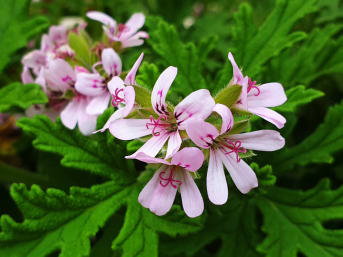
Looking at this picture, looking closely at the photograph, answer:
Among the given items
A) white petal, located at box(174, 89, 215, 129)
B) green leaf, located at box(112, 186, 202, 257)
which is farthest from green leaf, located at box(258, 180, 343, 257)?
white petal, located at box(174, 89, 215, 129)

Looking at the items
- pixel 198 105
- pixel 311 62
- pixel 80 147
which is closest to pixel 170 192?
pixel 198 105

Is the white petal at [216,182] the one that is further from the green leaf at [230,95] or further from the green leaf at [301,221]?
the green leaf at [301,221]

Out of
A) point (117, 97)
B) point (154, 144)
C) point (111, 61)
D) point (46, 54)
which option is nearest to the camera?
point (154, 144)

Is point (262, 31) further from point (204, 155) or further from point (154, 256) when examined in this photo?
point (154, 256)

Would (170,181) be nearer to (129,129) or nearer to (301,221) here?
(129,129)

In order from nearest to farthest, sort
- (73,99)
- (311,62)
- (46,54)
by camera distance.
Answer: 1. (73,99)
2. (46,54)
3. (311,62)

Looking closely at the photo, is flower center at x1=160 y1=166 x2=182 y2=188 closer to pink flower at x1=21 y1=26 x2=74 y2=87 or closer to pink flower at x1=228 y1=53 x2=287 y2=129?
pink flower at x1=228 y1=53 x2=287 y2=129

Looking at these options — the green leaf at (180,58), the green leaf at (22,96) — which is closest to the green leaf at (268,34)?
the green leaf at (180,58)
